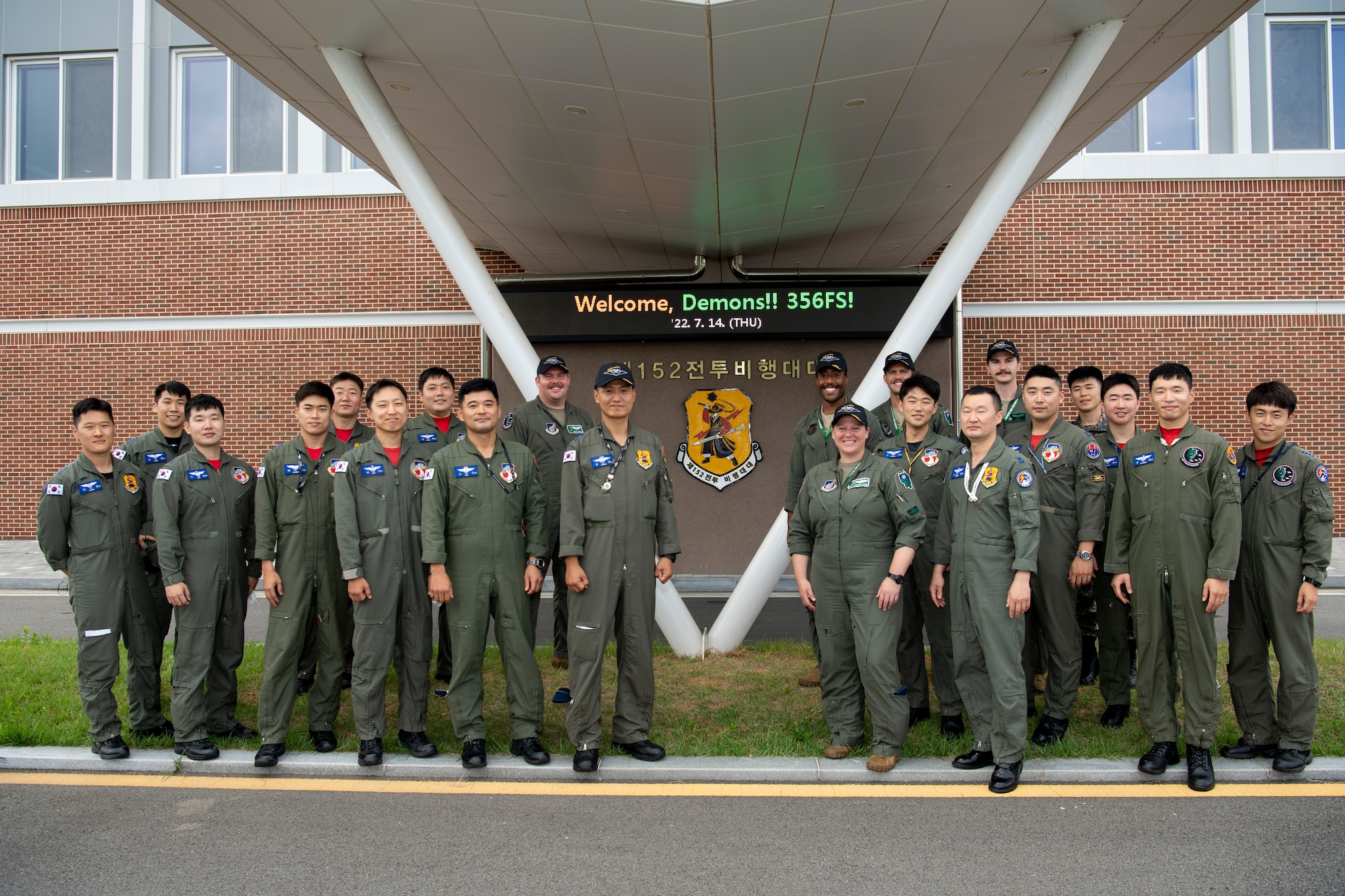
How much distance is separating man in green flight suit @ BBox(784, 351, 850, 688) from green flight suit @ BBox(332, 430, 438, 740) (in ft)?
7.67

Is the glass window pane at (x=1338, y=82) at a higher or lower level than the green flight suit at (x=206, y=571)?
higher

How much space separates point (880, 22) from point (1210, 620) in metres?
3.73

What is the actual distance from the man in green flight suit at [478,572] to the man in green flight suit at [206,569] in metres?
1.27

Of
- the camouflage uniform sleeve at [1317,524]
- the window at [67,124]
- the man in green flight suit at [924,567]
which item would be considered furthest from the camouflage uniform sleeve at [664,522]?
the window at [67,124]

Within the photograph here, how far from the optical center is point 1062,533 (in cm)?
487

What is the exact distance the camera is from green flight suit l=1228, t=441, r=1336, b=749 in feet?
14.2

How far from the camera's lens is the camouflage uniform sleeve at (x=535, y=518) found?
4746 mm

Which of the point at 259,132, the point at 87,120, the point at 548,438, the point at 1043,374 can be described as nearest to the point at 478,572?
the point at 548,438

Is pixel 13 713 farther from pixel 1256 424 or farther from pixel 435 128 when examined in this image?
pixel 1256 424

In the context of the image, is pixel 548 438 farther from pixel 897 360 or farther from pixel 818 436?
pixel 897 360

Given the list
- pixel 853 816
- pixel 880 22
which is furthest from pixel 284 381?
pixel 853 816

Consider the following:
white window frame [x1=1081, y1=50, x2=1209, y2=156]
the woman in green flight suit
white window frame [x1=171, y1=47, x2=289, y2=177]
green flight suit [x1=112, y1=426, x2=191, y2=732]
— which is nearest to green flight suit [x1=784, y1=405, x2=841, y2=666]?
the woman in green flight suit

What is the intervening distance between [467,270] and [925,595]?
4.02m

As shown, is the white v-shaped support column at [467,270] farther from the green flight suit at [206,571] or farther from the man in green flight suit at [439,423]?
the green flight suit at [206,571]
